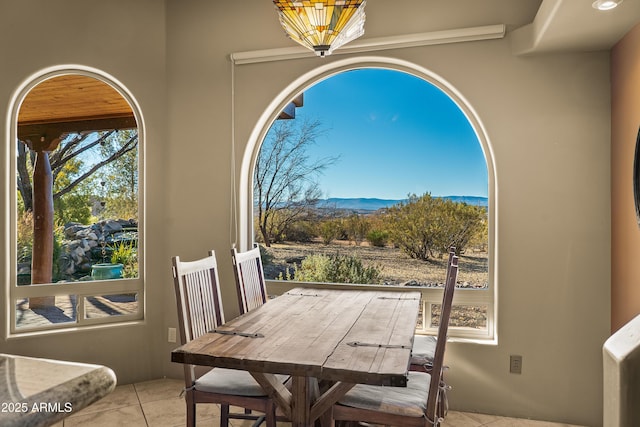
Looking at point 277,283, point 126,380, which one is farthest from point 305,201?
point 126,380

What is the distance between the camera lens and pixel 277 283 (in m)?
3.59

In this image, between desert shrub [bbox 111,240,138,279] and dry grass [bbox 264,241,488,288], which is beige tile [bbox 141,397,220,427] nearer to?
desert shrub [bbox 111,240,138,279]

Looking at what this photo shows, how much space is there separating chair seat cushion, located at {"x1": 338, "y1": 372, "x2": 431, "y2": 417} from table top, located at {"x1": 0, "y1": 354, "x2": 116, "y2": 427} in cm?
150

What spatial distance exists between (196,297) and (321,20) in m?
1.51

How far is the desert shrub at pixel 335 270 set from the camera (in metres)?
3.51

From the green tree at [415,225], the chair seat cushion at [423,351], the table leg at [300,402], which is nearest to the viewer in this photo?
the table leg at [300,402]

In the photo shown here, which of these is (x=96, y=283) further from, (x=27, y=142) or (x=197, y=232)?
(x=27, y=142)

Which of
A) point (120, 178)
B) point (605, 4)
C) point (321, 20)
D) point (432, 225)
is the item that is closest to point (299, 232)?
point (432, 225)

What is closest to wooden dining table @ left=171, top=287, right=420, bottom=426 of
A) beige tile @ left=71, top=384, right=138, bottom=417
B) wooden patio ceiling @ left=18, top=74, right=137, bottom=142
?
beige tile @ left=71, top=384, right=138, bottom=417

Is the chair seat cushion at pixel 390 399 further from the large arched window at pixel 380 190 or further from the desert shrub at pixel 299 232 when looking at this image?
the desert shrub at pixel 299 232

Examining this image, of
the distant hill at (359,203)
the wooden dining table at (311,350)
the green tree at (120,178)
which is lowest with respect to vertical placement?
the wooden dining table at (311,350)

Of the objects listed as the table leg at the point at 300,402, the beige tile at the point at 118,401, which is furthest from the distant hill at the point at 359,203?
the beige tile at the point at 118,401

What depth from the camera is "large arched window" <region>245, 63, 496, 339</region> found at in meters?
3.27

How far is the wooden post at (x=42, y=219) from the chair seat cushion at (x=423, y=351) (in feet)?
8.36
